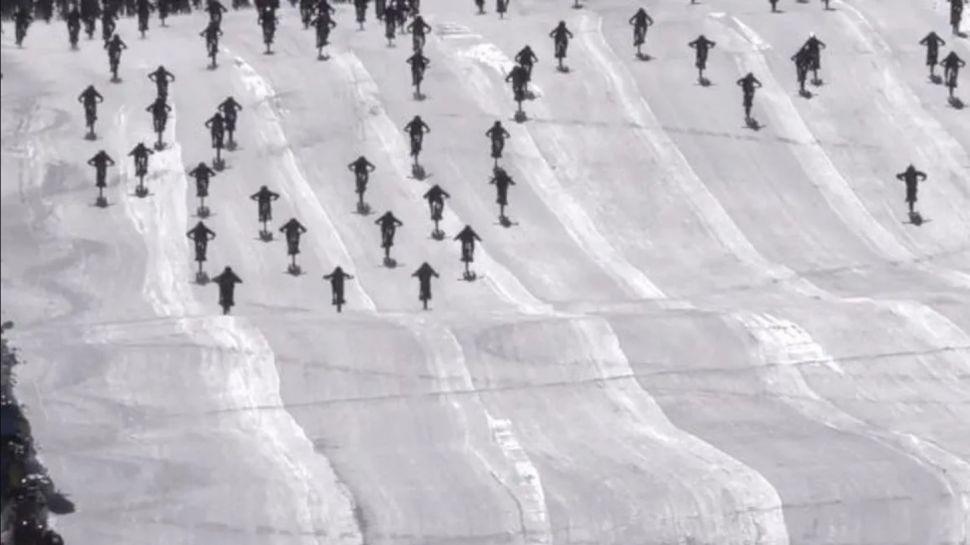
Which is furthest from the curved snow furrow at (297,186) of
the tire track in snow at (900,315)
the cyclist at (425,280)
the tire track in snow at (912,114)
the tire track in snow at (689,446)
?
the tire track in snow at (912,114)

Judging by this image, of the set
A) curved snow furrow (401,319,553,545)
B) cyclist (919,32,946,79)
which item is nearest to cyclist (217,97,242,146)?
curved snow furrow (401,319,553,545)

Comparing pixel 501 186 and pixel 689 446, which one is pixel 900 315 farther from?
pixel 501 186

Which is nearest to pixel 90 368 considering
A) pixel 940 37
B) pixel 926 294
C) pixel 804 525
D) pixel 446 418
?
pixel 446 418

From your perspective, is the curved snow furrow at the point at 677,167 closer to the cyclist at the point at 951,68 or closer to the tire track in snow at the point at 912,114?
the tire track in snow at the point at 912,114

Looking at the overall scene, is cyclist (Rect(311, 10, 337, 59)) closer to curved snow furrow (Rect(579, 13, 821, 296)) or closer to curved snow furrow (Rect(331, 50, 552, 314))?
curved snow furrow (Rect(331, 50, 552, 314))

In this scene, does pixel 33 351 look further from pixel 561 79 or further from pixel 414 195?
pixel 561 79

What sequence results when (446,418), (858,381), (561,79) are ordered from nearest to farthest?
(446,418), (858,381), (561,79)

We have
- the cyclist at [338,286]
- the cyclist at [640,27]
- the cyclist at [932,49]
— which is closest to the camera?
the cyclist at [338,286]
